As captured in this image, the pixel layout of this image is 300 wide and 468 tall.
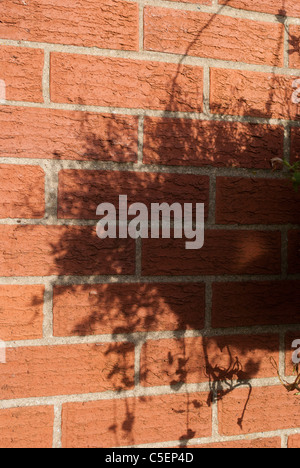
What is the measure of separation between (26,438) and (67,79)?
663 millimetres

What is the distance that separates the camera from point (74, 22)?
0.78 meters

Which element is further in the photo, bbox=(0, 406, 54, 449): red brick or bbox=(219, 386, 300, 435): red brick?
bbox=(219, 386, 300, 435): red brick

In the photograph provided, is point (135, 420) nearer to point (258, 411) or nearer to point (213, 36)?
point (258, 411)

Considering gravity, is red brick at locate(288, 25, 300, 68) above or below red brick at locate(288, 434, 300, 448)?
above

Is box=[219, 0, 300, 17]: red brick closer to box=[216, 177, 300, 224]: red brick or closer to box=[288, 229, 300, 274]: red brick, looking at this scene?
box=[216, 177, 300, 224]: red brick

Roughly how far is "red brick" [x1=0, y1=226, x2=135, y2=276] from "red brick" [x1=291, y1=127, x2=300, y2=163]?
15.5 inches

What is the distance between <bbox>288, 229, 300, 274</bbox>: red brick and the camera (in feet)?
2.93

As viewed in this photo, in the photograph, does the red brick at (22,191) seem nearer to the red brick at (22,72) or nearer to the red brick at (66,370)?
the red brick at (22,72)

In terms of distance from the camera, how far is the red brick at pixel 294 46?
896 millimetres

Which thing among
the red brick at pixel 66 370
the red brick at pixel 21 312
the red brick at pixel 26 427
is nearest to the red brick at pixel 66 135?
the red brick at pixel 21 312

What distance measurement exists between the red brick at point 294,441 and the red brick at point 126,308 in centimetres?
33

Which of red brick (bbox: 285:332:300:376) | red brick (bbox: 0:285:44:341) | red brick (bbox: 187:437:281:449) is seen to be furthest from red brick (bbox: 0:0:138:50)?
red brick (bbox: 187:437:281:449)

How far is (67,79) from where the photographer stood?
0.78m
